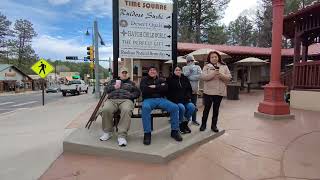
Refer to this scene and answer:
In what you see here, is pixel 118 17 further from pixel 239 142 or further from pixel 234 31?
pixel 234 31

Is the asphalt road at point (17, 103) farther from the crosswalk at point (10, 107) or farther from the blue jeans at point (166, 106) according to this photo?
the blue jeans at point (166, 106)

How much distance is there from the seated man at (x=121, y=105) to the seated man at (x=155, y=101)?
0.24m

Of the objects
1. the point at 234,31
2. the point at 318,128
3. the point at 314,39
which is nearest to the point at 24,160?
the point at 318,128

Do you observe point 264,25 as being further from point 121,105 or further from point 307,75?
point 121,105

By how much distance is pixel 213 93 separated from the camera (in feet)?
18.6

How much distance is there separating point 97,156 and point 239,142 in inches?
96.0

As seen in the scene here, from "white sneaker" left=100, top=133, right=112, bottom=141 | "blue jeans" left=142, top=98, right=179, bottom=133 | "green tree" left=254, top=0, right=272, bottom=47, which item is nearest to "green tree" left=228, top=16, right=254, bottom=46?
"green tree" left=254, top=0, right=272, bottom=47

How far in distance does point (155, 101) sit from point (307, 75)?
721cm

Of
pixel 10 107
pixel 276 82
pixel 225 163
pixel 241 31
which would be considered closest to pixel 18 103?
pixel 10 107

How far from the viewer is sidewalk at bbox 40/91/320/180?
397 centimetres

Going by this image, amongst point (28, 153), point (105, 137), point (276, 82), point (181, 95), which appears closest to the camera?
point (105, 137)

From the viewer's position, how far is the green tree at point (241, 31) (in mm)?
54562

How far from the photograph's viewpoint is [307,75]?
1038 cm

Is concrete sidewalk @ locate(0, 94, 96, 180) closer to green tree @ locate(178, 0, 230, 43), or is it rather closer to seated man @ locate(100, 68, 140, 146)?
seated man @ locate(100, 68, 140, 146)
